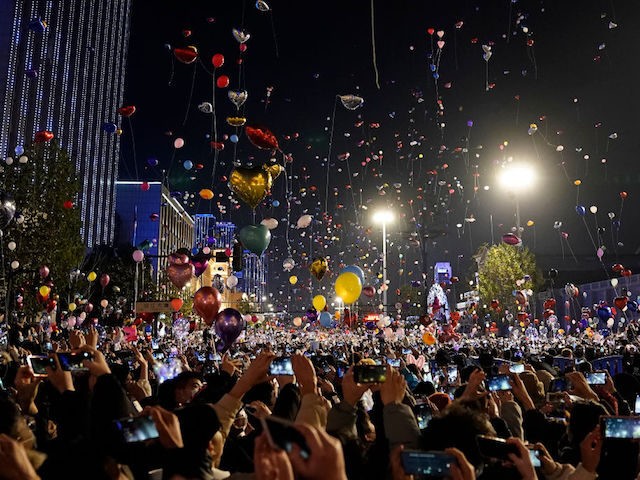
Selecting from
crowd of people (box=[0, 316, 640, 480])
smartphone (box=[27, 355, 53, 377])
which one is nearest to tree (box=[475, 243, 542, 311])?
crowd of people (box=[0, 316, 640, 480])

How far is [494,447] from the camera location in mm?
2818

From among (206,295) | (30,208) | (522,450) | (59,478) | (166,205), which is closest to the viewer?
(59,478)

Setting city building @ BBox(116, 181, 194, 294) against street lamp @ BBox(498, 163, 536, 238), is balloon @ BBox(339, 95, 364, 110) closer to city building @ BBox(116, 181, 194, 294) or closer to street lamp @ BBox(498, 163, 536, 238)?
street lamp @ BBox(498, 163, 536, 238)

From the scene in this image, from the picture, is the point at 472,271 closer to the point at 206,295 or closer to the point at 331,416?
the point at 206,295

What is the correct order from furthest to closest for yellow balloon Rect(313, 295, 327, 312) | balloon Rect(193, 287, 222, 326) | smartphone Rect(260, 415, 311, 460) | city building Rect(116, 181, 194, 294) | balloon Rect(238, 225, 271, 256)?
city building Rect(116, 181, 194, 294), yellow balloon Rect(313, 295, 327, 312), balloon Rect(193, 287, 222, 326), balloon Rect(238, 225, 271, 256), smartphone Rect(260, 415, 311, 460)

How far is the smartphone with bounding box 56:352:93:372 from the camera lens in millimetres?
3969

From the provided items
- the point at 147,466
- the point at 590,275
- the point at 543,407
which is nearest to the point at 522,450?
the point at 147,466

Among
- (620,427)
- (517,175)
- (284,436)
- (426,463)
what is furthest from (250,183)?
(517,175)

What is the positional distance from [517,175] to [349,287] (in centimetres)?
1936

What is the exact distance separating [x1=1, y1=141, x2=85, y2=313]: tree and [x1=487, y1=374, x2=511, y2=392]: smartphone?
24743 mm

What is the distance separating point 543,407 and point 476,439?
4.11 meters

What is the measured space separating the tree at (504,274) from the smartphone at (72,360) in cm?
5084

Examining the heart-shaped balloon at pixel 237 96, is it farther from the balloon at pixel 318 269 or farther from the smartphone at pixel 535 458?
the smartphone at pixel 535 458

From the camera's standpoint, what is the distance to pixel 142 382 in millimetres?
6266
